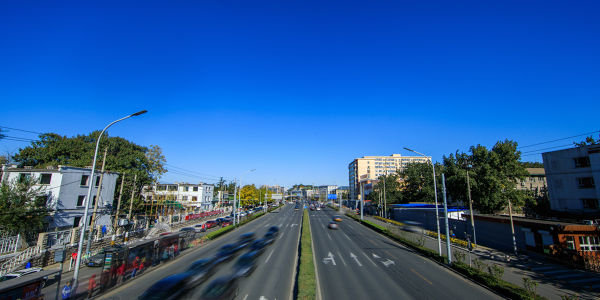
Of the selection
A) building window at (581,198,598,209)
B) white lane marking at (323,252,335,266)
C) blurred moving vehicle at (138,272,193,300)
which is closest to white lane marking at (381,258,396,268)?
white lane marking at (323,252,335,266)

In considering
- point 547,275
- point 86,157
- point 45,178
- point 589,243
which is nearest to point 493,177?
point 589,243

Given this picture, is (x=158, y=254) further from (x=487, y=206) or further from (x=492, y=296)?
(x=487, y=206)

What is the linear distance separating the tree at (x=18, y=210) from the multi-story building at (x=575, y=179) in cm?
6836

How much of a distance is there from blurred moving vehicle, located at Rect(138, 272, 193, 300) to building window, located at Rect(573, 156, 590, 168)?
54.9 metres

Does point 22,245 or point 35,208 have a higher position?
point 35,208

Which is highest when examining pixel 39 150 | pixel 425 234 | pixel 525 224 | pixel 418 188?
pixel 39 150

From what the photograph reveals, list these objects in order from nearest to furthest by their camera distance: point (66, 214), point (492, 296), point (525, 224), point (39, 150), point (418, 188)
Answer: point (492, 296) → point (525, 224) → point (66, 214) → point (39, 150) → point (418, 188)

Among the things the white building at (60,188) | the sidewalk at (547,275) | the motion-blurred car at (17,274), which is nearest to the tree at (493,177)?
the sidewalk at (547,275)

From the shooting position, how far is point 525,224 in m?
29.2

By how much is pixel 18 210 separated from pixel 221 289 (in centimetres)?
2255

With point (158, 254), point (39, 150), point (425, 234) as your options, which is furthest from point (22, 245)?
point (425, 234)

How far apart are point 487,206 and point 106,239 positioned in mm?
54968

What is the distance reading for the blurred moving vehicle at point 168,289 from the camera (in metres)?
12.7

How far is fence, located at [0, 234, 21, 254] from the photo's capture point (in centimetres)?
2203
